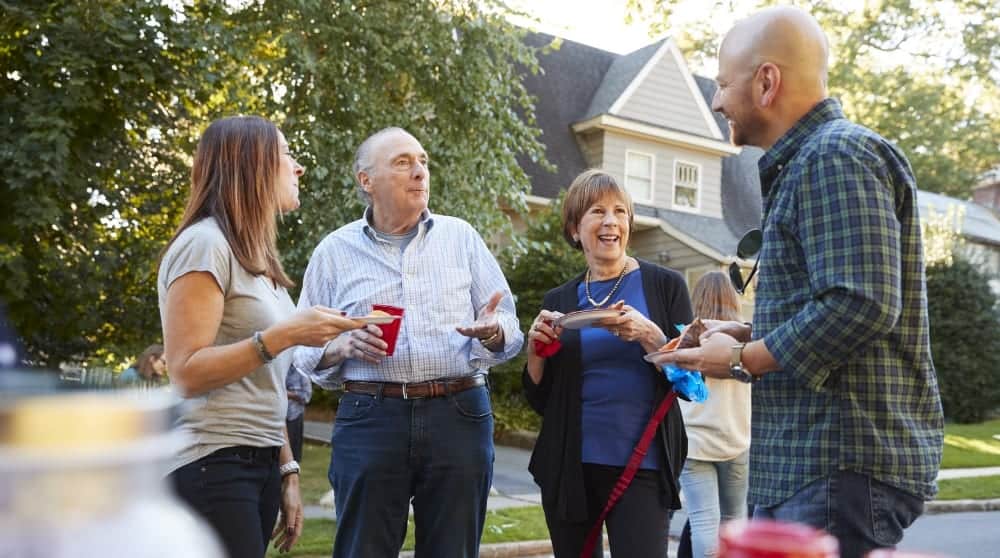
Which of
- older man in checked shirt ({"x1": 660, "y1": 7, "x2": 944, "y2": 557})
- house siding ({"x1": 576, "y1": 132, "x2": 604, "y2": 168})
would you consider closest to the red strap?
older man in checked shirt ({"x1": 660, "y1": 7, "x2": 944, "y2": 557})

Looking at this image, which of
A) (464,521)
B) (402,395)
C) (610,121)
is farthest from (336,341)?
(610,121)

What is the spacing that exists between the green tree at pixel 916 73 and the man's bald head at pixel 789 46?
1901 centimetres

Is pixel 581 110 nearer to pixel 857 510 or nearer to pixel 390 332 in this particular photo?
pixel 390 332

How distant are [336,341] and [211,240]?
94 cm

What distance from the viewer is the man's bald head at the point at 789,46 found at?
2.16 m

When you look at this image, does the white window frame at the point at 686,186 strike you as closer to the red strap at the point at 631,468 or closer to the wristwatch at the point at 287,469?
the red strap at the point at 631,468

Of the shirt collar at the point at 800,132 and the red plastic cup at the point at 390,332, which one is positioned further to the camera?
the red plastic cup at the point at 390,332

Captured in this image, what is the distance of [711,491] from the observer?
5.53 metres

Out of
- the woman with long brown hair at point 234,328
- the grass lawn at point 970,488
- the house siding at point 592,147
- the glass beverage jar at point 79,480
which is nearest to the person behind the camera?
the glass beverage jar at point 79,480

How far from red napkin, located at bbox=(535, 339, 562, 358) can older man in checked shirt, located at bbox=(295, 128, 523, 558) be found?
12 cm

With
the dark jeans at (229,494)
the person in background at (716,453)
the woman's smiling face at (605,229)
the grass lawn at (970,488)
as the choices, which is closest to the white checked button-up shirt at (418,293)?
the woman's smiling face at (605,229)

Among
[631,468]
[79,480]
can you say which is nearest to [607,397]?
[631,468]

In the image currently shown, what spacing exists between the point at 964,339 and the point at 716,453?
768 inches

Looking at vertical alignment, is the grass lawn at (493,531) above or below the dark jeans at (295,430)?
below
